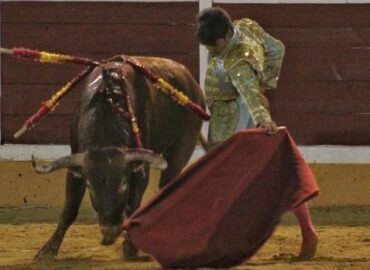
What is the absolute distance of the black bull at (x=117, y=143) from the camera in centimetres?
574

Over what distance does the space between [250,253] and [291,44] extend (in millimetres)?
3567

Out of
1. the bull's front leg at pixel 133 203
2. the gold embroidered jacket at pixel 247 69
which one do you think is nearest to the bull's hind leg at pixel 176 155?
the bull's front leg at pixel 133 203

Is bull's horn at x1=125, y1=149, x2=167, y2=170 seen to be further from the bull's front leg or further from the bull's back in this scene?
the bull's back

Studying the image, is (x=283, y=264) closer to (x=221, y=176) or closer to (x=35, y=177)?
(x=221, y=176)

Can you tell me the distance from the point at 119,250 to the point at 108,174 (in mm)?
958

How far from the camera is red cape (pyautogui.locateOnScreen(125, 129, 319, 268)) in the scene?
554 centimetres

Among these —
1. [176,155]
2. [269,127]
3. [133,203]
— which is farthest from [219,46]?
[176,155]

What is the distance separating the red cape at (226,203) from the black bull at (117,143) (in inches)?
8.6

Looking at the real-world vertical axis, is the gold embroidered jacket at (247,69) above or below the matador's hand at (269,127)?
above

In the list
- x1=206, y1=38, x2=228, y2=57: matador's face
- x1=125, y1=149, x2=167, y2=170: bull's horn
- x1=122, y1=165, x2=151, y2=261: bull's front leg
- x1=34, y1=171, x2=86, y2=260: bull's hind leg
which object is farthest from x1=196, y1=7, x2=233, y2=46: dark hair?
x1=34, y1=171, x2=86, y2=260: bull's hind leg

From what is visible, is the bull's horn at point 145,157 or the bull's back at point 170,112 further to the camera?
the bull's back at point 170,112

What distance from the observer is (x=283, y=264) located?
583cm

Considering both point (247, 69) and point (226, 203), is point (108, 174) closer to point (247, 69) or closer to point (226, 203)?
point (226, 203)

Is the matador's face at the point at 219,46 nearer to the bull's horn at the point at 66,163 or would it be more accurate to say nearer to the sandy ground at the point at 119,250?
the bull's horn at the point at 66,163
